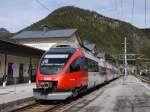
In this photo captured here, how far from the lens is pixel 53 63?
22250mm

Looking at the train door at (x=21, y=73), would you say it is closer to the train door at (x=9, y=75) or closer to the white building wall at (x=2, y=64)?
the train door at (x=9, y=75)

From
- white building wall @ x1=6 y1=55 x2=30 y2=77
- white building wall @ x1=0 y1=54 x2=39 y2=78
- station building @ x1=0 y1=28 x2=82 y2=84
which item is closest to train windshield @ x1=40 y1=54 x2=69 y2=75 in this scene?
station building @ x1=0 y1=28 x2=82 y2=84

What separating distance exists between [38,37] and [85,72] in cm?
5479

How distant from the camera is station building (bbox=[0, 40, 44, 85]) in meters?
39.7

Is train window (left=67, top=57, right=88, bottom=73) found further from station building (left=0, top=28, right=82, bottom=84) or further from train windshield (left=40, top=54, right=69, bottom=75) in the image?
station building (left=0, top=28, right=82, bottom=84)

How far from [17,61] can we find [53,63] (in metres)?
24.3

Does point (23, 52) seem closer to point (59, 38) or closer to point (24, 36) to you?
point (59, 38)

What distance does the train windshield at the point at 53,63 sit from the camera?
21.8 metres

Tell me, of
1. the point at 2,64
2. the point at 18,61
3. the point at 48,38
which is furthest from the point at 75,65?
the point at 48,38

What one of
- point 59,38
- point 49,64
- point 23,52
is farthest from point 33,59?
point 49,64

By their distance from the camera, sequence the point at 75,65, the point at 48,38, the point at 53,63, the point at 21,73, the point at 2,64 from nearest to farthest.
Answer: the point at 53,63, the point at 75,65, the point at 2,64, the point at 21,73, the point at 48,38

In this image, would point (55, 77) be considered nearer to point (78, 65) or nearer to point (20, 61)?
point (78, 65)

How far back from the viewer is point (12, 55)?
43.5 metres

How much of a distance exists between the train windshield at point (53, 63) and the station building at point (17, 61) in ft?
42.4
